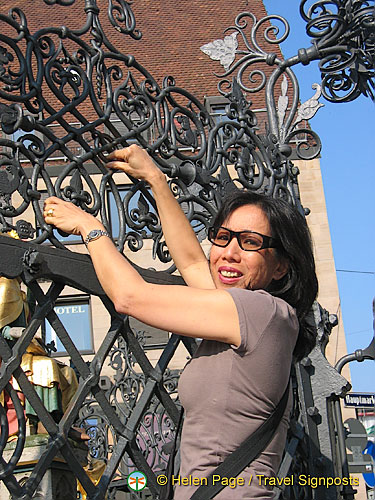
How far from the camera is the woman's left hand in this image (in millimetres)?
2695

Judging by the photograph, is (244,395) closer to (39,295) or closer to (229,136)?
(39,295)

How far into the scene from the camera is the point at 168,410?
351cm

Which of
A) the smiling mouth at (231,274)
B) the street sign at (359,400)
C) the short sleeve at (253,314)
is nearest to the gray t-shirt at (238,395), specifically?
the short sleeve at (253,314)

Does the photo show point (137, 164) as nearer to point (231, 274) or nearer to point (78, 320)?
point (231, 274)

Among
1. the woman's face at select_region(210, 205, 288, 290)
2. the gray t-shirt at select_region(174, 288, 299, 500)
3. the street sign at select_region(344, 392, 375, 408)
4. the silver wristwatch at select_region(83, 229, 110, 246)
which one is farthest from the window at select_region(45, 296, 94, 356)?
the gray t-shirt at select_region(174, 288, 299, 500)

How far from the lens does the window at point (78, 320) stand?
22594 millimetres

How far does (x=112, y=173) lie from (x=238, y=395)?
136cm

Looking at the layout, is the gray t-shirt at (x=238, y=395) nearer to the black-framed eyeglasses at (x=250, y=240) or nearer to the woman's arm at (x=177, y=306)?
the woman's arm at (x=177, y=306)

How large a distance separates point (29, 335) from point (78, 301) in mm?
20498

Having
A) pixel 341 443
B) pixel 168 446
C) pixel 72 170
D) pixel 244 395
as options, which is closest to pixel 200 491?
pixel 244 395

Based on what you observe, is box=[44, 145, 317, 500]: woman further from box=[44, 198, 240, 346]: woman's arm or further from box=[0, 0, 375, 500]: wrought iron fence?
box=[0, 0, 375, 500]: wrought iron fence

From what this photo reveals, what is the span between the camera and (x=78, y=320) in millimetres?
22859

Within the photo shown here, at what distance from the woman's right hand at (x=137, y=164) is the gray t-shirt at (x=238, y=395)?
76 centimetres

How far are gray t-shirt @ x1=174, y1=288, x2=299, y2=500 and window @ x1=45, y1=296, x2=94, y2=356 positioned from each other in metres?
20.2
